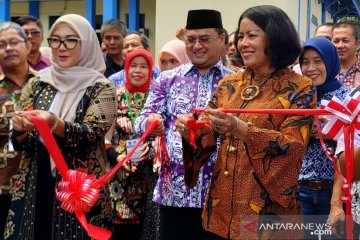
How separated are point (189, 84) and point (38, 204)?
3.67ft

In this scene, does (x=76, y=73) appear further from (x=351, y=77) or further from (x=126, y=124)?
(x=351, y=77)

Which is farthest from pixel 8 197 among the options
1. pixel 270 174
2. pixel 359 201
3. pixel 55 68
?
pixel 359 201

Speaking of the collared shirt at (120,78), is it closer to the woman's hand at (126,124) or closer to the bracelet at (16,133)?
the woman's hand at (126,124)

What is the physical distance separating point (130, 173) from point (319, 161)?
1.48m

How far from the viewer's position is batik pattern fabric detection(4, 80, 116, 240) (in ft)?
10.3

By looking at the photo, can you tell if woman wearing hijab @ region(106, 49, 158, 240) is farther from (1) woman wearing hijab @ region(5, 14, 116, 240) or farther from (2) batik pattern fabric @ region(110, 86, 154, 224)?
(1) woman wearing hijab @ region(5, 14, 116, 240)

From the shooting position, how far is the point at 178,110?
360cm

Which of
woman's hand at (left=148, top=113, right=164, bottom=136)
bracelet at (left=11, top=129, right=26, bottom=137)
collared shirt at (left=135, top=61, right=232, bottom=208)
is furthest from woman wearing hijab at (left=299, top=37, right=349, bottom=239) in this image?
bracelet at (left=11, top=129, right=26, bottom=137)

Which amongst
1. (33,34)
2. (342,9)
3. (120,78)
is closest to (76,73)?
(120,78)

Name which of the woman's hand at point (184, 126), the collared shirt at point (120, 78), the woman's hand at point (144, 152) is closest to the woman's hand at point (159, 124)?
the woman's hand at point (184, 126)

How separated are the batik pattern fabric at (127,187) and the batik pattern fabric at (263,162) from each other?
5.85 ft

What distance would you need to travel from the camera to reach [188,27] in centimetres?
368

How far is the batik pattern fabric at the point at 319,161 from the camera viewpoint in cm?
374

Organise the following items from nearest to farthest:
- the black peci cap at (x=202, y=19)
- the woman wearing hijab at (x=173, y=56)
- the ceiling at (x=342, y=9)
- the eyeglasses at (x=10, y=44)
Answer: the black peci cap at (x=202, y=19), the eyeglasses at (x=10, y=44), the woman wearing hijab at (x=173, y=56), the ceiling at (x=342, y=9)
